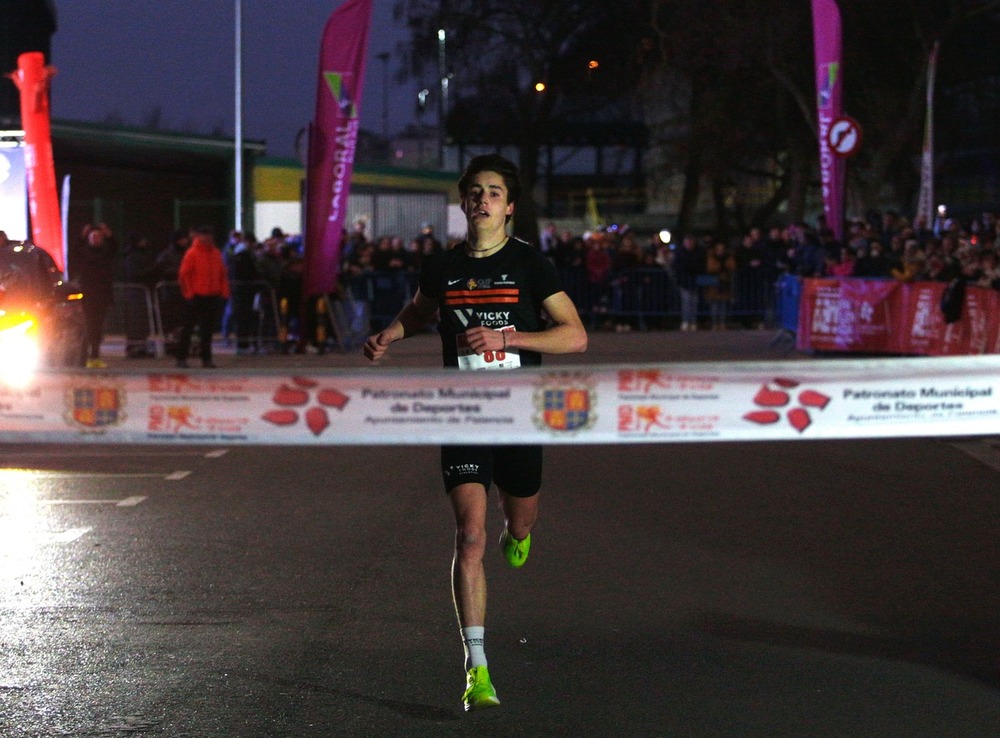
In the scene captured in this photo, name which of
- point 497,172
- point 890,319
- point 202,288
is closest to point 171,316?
point 202,288

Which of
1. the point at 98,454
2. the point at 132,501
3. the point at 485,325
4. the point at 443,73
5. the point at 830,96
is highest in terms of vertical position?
the point at 443,73

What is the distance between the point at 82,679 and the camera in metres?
5.74

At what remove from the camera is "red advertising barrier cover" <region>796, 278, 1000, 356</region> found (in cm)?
1777

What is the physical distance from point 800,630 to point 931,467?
5688mm

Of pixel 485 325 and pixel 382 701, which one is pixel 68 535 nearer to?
pixel 382 701

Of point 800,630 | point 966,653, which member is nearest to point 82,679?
point 800,630

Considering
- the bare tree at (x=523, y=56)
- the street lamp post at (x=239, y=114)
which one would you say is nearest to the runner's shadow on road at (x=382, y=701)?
the street lamp post at (x=239, y=114)

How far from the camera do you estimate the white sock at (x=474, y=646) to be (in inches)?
208

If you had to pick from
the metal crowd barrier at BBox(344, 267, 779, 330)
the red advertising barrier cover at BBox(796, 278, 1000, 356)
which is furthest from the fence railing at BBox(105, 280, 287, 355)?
the red advertising barrier cover at BBox(796, 278, 1000, 356)

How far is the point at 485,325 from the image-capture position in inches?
220

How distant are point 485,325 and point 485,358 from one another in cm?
15

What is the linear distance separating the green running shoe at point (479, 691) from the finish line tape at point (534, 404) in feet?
2.53

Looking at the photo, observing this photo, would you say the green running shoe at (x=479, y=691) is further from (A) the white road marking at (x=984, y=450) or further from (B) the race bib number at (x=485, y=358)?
(A) the white road marking at (x=984, y=450)

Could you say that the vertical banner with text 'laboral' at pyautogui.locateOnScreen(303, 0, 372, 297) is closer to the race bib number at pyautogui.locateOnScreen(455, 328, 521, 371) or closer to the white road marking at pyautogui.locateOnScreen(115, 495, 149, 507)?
the white road marking at pyautogui.locateOnScreen(115, 495, 149, 507)
